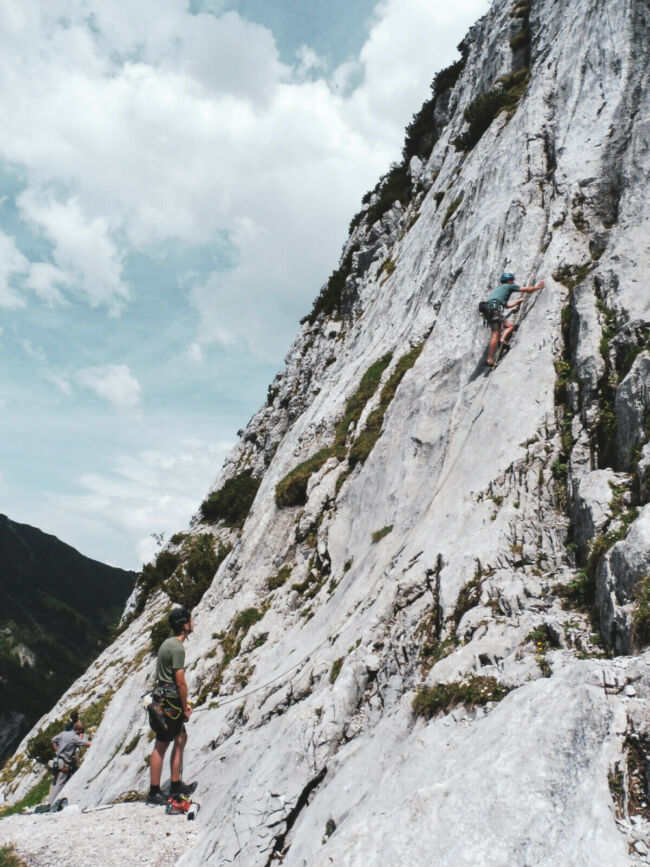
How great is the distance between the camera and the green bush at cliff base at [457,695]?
6.55 metres

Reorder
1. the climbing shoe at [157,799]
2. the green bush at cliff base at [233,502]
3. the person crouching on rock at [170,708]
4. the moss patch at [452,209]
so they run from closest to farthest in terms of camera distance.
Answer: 1. the person crouching on rock at [170,708]
2. the climbing shoe at [157,799]
3. the moss patch at [452,209]
4. the green bush at cliff base at [233,502]

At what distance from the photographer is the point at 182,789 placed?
9820 millimetres

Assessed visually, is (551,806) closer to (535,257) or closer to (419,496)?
(419,496)

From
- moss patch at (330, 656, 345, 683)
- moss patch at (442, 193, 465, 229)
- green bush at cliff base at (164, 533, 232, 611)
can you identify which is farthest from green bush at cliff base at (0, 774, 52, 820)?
moss patch at (442, 193, 465, 229)

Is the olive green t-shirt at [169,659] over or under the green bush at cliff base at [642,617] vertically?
under

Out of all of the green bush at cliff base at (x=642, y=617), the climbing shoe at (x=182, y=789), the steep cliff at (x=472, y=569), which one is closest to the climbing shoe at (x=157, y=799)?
the climbing shoe at (x=182, y=789)

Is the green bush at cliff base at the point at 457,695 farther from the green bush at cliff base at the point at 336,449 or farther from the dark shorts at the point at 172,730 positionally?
the green bush at cliff base at the point at 336,449

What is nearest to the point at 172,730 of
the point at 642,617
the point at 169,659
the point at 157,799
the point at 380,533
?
the point at 169,659

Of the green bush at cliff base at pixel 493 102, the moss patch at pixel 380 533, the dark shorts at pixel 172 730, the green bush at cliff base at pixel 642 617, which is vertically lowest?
the dark shorts at pixel 172 730

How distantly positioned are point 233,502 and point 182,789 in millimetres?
29091

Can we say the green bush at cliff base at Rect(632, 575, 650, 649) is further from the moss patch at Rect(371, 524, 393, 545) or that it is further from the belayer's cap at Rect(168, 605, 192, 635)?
the moss patch at Rect(371, 524, 393, 545)

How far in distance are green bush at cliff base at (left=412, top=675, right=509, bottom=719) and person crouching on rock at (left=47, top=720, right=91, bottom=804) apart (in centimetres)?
1079

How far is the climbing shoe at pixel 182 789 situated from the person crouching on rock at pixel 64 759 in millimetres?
4812

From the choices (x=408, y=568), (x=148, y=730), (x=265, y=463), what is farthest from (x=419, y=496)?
(x=265, y=463)
